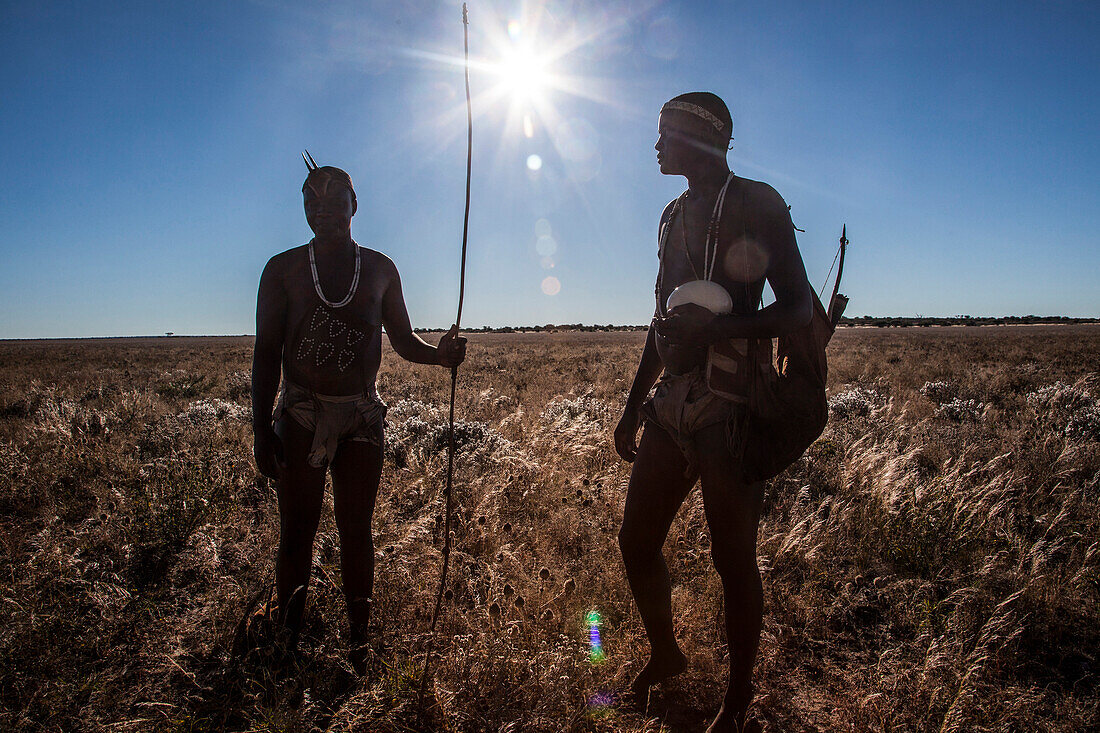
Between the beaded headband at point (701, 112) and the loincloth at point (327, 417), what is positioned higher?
the beaded headband at point (701, 112)

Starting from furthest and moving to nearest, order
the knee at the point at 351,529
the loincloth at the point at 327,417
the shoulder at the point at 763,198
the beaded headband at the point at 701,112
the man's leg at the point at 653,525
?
the knee at the point at 351,529, the loincloth at the point at 327,417, the man's leg at the point at 653,525, the beaded headband at the point at 701,112, the shoulder at the point at 763,198

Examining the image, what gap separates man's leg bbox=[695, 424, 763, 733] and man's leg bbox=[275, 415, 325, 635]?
1.74m

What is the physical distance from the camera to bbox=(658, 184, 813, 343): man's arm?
1785mm

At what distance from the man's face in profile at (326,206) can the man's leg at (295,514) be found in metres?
0.90

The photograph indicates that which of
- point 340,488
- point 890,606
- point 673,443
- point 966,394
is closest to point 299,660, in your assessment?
point 340,488

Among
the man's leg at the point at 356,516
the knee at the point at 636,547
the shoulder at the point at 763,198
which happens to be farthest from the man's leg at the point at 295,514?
the shoulder at the point at 763,198

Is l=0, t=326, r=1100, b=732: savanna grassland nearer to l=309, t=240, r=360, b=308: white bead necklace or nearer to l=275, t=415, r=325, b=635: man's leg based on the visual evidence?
l=275, t=415, r=325, b=635: man's leg

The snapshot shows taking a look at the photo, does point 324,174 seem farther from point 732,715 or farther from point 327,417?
point 732,715

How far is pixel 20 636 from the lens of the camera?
2.69m

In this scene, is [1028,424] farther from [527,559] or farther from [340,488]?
[340,488]

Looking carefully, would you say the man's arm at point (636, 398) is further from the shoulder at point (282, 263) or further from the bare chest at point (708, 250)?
the shoulder at point (282, 263)

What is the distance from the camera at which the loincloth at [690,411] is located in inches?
77.1

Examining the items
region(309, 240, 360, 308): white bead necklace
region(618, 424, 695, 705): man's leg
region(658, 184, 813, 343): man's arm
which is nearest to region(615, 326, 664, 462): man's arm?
region(618, 424, 695, 705): man's leg

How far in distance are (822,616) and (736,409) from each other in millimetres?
2079
